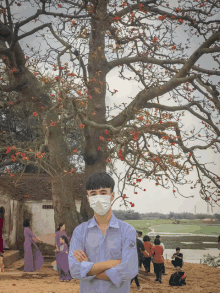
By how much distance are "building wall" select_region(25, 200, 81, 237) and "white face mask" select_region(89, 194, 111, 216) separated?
35.3 feet

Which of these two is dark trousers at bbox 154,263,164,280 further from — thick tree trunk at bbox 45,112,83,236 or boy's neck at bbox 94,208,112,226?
boy's neck at bbox 94,208,112,226

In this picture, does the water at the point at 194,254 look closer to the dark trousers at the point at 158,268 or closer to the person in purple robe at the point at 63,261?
the dark trousers at the point at 158,268

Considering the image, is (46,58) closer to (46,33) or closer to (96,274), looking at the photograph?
(46,33)

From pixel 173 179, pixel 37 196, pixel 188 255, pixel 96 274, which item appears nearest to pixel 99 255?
pixel 96 274

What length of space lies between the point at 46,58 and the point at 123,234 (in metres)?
6.93

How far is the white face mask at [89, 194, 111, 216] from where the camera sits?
2.77 meters

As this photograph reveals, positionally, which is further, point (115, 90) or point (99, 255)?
point (115, 90)

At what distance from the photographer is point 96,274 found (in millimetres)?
2564

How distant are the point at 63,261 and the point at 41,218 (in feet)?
17.0

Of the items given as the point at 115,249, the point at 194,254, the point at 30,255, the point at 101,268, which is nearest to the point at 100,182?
the point at 115,249

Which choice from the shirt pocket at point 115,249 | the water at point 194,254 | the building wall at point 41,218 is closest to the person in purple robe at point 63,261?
the building wall at point 41,218

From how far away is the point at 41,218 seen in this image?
13531mm

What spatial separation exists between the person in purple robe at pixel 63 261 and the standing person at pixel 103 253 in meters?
5.99

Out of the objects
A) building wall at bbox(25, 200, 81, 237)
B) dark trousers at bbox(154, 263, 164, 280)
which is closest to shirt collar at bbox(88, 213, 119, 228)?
dark trousers at bbox(154, 263, 164, 280)
